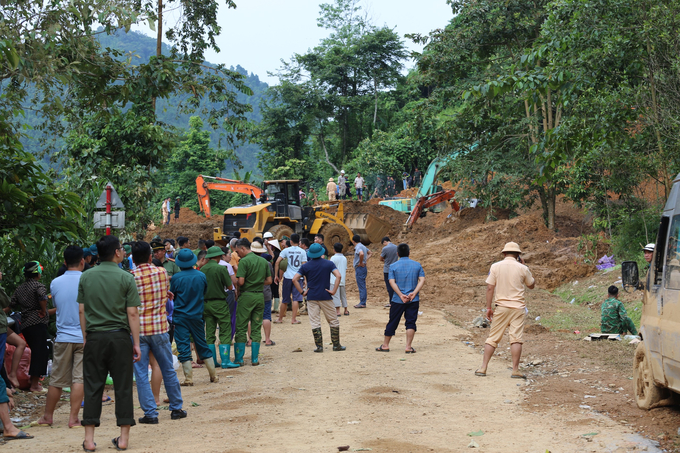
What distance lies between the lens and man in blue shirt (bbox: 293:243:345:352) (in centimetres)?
1102

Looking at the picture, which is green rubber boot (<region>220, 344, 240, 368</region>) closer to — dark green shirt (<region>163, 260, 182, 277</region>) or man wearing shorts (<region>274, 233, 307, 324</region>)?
dark green shirt (<region>163, 260, 182, 277</region>)

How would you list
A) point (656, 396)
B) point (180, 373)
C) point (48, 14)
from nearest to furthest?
point (656, 396)
point (48, 14)
point (180, 373)

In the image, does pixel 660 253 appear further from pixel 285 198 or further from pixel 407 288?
pixel 285 198

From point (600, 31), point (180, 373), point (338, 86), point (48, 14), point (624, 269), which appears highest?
point (338, 86)

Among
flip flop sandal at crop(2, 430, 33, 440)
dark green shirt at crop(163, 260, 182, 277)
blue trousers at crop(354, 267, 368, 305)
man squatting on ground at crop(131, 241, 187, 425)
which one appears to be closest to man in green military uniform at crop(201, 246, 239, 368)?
dark green shirt at crop(163, 260, 182, 277)

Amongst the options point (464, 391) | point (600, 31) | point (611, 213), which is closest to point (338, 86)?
point (611, 213)

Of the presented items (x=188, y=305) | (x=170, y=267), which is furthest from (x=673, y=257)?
(x=170, y=267)

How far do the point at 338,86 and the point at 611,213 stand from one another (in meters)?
30.1

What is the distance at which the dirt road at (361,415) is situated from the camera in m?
6.02

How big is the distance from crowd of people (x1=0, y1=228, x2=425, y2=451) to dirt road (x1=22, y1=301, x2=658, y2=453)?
0.34 metres

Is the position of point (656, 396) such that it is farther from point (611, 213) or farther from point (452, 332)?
point (611, 213)

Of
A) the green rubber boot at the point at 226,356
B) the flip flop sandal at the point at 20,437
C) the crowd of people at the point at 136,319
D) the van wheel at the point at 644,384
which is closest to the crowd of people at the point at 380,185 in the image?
the crowd of people at the point at 136,319

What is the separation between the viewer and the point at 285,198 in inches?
1024

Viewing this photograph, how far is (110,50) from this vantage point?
11.1 metres
